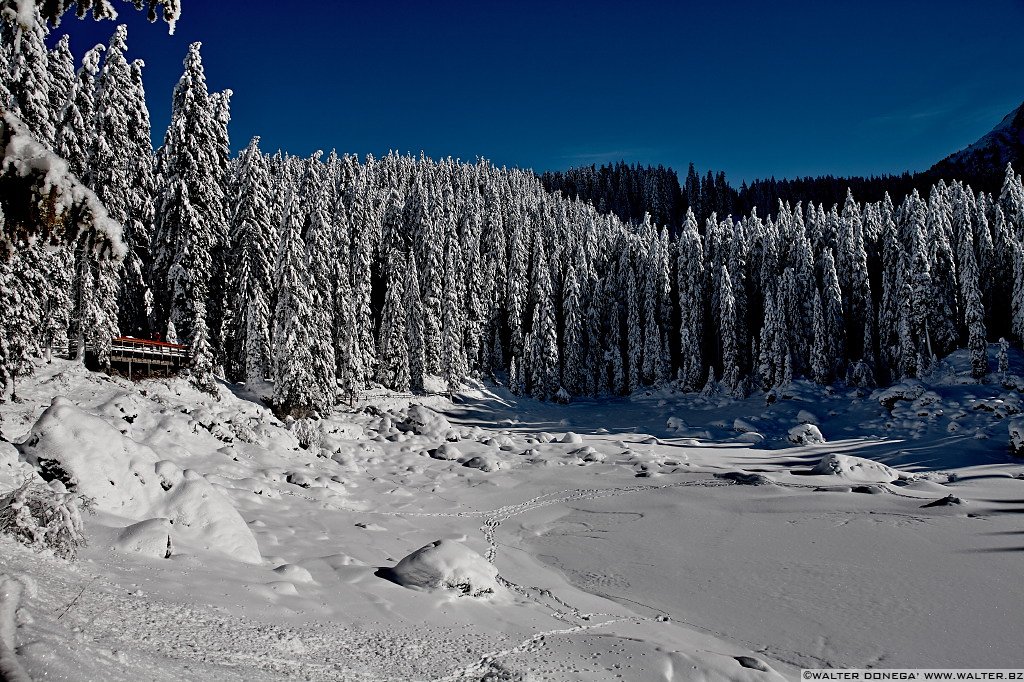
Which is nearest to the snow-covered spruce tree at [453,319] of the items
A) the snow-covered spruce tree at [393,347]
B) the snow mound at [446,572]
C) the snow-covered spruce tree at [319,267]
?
the snow-covered spruce tree at [393,347]

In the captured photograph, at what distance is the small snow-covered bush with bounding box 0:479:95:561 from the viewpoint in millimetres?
7141

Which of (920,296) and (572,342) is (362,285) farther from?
(920,296)

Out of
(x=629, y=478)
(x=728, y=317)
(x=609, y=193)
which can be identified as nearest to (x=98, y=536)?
(x=629, y=478)

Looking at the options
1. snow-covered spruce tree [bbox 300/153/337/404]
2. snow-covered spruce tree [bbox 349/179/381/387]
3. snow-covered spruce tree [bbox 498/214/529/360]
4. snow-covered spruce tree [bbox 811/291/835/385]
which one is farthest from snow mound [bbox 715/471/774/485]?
snow-covered spruce tree [bbox 498/214/529/360]

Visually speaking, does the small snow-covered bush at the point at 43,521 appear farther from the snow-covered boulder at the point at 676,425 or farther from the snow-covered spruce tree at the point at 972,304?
the snow-covered spruce tree at the point at 972,304

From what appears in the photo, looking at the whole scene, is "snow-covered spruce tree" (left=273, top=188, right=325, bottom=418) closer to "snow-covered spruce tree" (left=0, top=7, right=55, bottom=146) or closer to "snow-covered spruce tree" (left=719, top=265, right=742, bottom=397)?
"snow-covered spruce tree" (left=0, top=7, right=55, bottom=146)

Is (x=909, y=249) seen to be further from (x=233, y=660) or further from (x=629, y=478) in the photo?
(x=233, y=660)

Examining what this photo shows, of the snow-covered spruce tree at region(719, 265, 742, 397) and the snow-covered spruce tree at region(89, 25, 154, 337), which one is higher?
the snow-covered spruce tree at region(89, 25, 154, 337)

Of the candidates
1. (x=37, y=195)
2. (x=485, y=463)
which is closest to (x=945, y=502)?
(x=485, y=463)

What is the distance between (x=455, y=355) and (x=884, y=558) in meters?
40.1

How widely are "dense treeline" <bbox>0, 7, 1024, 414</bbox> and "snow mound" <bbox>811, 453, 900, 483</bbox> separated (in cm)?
2500

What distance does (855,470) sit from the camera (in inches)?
1053

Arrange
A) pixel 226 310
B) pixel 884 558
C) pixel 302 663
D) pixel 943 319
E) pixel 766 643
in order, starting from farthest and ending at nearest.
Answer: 1. pixel 943 319
2. pixel 226 310
3. pixel 884 558
4. pixel 766 643
5. pixel 302 663

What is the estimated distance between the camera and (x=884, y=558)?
1552 cm
